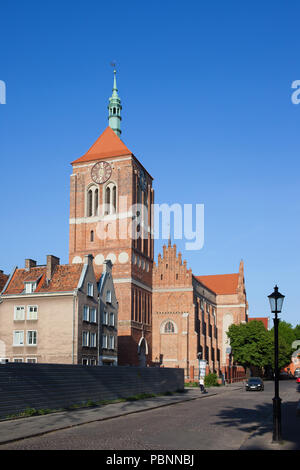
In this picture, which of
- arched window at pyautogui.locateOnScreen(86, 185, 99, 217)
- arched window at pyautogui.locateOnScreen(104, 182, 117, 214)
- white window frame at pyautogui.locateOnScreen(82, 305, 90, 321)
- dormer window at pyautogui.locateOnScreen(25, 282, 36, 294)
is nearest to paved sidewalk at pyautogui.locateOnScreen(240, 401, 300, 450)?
white window frame at pyautogui.locateOnScreen(82, 305, 90, 321)

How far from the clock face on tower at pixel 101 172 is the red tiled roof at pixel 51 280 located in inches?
985

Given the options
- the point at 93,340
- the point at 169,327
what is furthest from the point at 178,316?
the point at 93,340

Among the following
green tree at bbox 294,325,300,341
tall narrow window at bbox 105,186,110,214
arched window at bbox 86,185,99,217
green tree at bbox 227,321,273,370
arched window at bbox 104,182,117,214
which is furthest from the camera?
green tree at bbox 294,325,300,341

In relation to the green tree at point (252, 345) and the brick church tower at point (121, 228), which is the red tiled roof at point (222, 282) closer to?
the green tree at point (252, 345)

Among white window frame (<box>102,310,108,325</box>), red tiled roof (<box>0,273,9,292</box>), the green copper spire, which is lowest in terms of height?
white window frame (<box>102,310,108,325</box>)

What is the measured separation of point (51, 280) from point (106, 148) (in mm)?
33009

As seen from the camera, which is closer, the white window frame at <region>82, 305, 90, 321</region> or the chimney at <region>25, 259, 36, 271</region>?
the white window frame at <region>82, 305, 90, 321</region>

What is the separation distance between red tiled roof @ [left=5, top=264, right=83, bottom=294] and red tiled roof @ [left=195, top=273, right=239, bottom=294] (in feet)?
181

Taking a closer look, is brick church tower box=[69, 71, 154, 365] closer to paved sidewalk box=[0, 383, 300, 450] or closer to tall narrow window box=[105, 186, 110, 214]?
tall narrow window box=[105, 186, 110, 214]

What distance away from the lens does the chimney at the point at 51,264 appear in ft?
165

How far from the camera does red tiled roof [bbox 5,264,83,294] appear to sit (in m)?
48.3

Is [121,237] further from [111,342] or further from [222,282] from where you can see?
[222,282]

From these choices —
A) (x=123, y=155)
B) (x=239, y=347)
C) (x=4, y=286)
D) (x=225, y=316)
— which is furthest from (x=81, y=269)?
(x=225, y=316)
